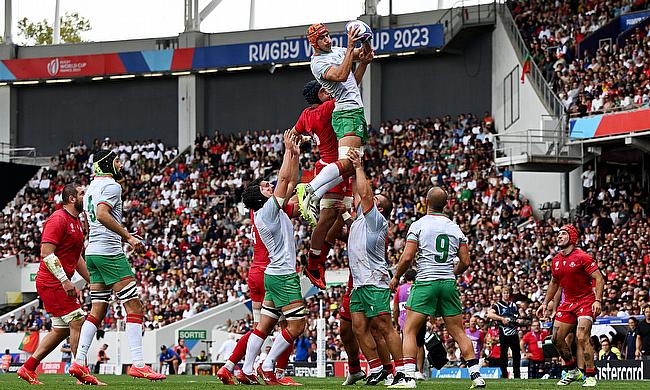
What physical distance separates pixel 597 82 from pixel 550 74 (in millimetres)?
3713

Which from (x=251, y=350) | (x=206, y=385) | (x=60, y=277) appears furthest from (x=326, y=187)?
(x=60, y=277)

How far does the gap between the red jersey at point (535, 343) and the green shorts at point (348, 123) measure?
37.0 feet

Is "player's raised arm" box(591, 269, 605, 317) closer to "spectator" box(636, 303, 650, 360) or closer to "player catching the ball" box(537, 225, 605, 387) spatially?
"player catching the ball" box(537, 225, 605, 387)

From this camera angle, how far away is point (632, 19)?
119ft

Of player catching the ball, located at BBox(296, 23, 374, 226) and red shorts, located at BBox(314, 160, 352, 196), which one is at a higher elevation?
player catching the ball, located at BBox(296, 23, 374, 226)

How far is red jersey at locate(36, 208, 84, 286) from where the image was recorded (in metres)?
13.7

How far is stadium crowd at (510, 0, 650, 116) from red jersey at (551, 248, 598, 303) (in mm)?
16666

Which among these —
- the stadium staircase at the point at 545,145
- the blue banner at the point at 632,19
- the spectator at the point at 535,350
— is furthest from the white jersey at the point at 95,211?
the blue banner at the point at 632,19

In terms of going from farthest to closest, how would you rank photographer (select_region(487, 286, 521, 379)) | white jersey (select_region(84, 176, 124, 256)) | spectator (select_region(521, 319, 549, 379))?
spectator (select_region(521, 319, 549, 379))
photographer (select_region(487, 286, 521, 379))
white jersey (select_region(84, 176, 124, 256))

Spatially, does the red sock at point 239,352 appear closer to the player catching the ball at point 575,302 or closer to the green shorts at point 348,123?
the green shorts at point 348,123

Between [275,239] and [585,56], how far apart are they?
25.3 metres

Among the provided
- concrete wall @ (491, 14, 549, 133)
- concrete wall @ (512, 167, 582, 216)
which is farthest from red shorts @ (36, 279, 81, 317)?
concrete wall @ (491, 14, 549, 133)

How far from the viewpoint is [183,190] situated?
4472cm

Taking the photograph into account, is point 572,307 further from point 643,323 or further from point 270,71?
point 270,71
